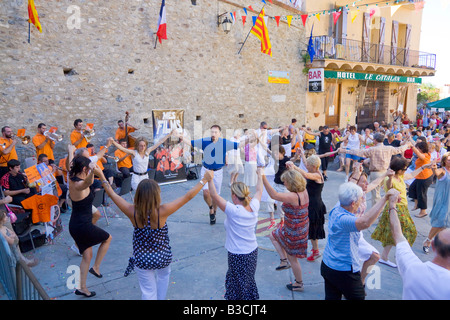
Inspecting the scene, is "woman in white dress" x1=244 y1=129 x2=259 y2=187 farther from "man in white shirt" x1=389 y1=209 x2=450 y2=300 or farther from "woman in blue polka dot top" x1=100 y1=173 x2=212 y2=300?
"man in white shirt" x1=389 y1=209 x2=450 y2=300

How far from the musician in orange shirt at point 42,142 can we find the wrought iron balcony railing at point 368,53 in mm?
11548

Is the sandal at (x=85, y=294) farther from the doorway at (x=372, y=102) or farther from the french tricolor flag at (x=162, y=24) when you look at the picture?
the doorway at (x=372, y=102)

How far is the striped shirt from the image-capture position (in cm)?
293

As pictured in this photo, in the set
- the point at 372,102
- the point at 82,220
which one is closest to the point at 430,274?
the point at 82,220

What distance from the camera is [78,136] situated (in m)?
8.26

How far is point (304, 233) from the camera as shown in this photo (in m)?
3.99

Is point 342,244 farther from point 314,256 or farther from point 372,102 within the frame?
point 372,102

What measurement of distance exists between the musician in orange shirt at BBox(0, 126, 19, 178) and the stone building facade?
2.16 feet

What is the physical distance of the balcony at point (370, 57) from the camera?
1508 centimetres

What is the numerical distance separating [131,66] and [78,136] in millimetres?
2623

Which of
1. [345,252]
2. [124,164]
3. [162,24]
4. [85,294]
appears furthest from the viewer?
[162,24]

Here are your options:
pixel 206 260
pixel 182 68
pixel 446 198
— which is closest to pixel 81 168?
pixel 206 260

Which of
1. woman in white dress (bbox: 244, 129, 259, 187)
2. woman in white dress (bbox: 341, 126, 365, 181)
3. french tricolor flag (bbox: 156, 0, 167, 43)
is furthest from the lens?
woman in white dress (bbox: 341, 126, 365, 181)

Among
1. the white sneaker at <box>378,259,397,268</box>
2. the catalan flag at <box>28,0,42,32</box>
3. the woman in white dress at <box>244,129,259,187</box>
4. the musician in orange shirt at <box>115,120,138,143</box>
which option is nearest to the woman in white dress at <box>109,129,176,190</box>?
the woman in white dress at <box>244,129,259,187</box>
